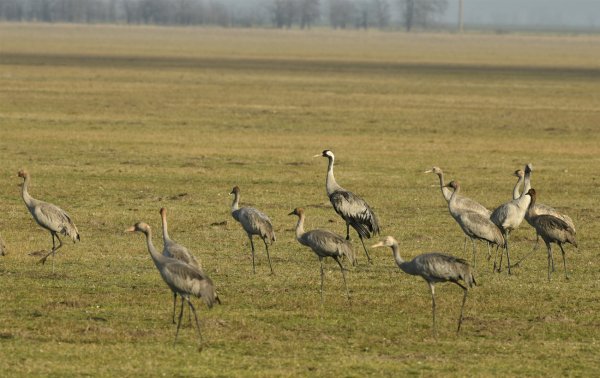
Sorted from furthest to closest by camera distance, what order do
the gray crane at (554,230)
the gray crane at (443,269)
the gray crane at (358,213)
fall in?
the gray crane at (358,213)
the gray crane at (554,230)
the gray crane at (443,269)

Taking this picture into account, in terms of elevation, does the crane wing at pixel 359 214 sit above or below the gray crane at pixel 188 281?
below

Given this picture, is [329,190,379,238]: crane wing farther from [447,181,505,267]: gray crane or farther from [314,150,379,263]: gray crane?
[447,181,505,267]: gray crane

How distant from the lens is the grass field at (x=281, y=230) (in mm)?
12141

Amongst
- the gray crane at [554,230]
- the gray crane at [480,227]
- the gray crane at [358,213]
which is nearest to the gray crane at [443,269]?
the gray crane at [480,227]

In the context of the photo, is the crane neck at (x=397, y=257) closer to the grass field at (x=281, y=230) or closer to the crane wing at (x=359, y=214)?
the grass field at (x=281, y=230)

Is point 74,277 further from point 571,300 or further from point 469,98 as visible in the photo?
point 469,98

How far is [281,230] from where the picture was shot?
64.1 ft

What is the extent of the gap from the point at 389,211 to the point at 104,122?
65.9ft

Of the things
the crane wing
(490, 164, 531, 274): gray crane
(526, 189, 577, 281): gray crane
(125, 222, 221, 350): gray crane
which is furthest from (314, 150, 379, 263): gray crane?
(125, 222, 221, 350): gray crane

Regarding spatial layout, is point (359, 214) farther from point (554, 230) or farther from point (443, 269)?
point (443, 269)

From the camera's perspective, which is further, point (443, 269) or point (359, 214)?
point (359, 214)

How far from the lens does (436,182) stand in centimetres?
2619

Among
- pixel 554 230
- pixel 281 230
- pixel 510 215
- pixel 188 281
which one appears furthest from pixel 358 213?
pixel 188 281

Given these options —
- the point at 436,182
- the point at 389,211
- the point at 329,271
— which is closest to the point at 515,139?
the point at 436,182
